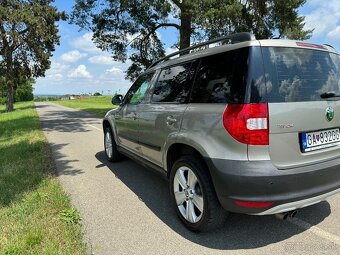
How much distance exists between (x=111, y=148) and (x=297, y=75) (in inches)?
180

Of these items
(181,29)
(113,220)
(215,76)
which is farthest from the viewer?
(181,29)

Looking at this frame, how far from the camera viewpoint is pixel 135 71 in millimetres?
21750

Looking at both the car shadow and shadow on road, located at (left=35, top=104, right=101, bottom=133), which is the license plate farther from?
shadow on road, located at (left=35, top=104, right=101, bottom=133)

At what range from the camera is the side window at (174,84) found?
393 cm

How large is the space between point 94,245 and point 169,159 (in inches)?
53.3

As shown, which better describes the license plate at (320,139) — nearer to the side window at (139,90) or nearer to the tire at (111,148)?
the side window at (139,90)

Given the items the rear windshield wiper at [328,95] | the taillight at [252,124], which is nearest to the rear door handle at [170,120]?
the taillight at [252,124]

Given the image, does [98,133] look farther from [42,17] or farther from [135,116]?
[42,17]

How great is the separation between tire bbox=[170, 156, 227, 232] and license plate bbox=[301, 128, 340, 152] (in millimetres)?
1006

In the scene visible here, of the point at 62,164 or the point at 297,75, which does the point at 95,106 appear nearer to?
the point at 62,164

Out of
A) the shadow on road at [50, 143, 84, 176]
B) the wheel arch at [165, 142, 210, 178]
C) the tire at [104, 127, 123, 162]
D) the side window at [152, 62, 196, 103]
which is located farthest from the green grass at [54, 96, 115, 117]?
the wheel arch at [165, 142, 210, 178]

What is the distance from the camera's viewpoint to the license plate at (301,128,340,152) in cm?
321

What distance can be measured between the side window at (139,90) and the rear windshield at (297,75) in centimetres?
232

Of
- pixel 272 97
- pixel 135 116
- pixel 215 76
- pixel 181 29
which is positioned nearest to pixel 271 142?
pixel 272 97
